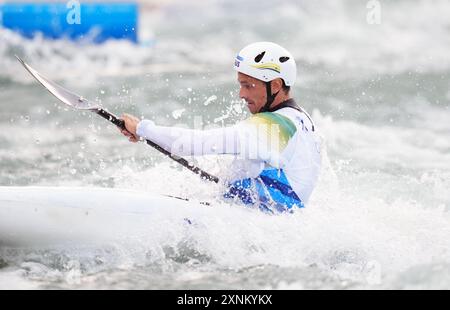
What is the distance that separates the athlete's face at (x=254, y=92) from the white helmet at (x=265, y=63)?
1.4 inches

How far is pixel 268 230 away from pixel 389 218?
56.4 inches

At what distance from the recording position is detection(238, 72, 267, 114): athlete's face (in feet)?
18.5

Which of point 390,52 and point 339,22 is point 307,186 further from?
point 339,22

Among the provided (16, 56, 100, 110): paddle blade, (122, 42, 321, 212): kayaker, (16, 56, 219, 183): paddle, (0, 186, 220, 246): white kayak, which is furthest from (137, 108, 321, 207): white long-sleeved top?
(16, 56, 100, 110): paddle blade

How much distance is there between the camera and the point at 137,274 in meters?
5.41

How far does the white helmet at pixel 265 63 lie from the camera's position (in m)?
5.61

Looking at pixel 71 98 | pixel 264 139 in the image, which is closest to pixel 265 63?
pixel 264 139

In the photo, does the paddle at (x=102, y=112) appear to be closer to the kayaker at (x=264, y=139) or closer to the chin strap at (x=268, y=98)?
the kayaker at (x=264, y=139)

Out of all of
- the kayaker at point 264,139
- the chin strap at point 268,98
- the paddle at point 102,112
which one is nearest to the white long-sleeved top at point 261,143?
the kayaker at point 264,139

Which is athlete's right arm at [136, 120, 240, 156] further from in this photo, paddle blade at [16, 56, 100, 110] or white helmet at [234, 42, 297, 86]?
paddle blade at [16, 56, 100, 110]

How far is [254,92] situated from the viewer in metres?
5.66

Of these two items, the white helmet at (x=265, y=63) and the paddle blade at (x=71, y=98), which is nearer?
the white helmet at (x=265, y=63)

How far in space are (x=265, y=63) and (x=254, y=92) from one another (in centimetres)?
21
